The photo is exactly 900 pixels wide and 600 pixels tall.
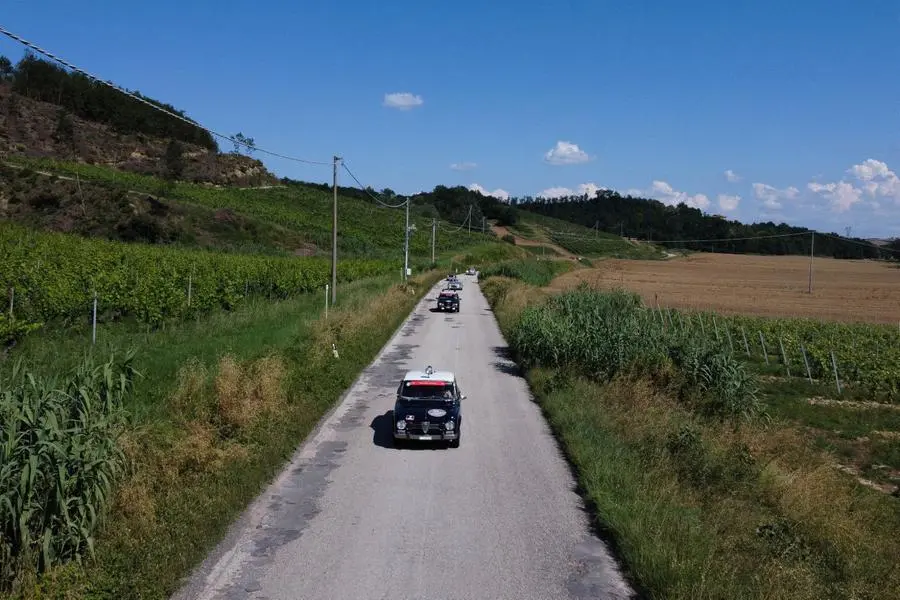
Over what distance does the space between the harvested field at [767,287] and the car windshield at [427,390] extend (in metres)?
29.9

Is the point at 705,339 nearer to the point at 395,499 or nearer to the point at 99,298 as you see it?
the point at 395,499

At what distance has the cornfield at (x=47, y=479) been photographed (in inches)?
312

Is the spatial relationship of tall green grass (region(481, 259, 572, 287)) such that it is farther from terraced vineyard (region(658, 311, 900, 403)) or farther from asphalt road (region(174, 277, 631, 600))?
asphalt road (region(174, 277, 631, 600))

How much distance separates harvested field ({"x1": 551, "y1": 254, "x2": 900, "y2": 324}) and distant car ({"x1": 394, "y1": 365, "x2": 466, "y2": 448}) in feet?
98.8

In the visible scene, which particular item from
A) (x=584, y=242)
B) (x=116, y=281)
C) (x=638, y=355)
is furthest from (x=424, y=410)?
(x=584, y=242)

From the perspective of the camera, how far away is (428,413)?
15.6 metres

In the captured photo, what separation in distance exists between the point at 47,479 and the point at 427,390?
929cm

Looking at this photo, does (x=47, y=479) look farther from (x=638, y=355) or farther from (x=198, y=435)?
(x=638, y=355)

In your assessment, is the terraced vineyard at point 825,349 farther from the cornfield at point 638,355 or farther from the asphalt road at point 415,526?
the asphalt road at point 415,526

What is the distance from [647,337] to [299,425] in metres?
12.2

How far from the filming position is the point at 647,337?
22750 millimetres

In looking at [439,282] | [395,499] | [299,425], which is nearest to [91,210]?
[439,282]

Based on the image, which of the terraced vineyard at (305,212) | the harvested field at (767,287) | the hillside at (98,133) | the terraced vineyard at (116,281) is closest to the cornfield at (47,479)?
the terraced vineyard at (116,281)

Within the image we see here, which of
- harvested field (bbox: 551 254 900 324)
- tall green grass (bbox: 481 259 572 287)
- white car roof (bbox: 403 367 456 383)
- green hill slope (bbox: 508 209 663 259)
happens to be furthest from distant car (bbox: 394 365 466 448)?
green hill slope (bbox: 508 209 663 259)
